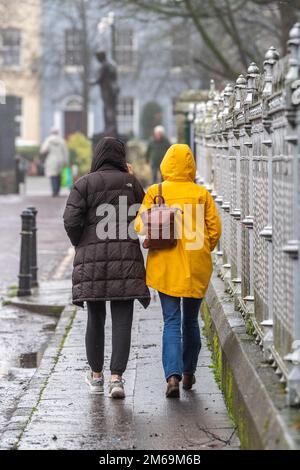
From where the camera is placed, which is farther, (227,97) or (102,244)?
(227,97)

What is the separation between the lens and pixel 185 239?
26.7ft

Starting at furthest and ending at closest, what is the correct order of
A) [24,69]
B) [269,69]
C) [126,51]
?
[126,51], [24,69], [269,69]

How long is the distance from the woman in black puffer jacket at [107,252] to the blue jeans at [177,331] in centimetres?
24

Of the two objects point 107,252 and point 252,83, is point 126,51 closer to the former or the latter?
point 107,252

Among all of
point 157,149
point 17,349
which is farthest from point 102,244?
point 157,149

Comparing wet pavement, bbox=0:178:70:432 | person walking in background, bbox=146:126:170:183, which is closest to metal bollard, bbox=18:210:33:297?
wet pavement, bbox=0:178:70:432

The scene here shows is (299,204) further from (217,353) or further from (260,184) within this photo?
(217,353)

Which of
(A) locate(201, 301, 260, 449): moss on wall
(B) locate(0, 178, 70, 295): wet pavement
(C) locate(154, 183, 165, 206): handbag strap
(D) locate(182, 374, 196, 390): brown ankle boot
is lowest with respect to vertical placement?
(B) locate(0, 178, 70, 295): wet pavement

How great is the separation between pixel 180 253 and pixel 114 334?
0.83 metres

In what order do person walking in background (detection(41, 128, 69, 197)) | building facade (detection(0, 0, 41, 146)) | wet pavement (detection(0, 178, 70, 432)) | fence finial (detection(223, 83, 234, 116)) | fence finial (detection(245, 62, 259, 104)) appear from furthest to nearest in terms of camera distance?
1. building facade (detection(0, 0, 41, 146))
2. person walking in background (detection(41, 128, 69, 197))
3. fence finial (detection(223, 83, 234, 116))
4. wet pavement (detection(0, 178, 70, 432))
5. fence finial (detection(245, 62, 259, 104))

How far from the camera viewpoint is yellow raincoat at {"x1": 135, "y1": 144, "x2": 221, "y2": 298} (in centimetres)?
811

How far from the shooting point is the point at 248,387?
6.59 m

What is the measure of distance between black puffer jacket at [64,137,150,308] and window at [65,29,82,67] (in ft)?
158

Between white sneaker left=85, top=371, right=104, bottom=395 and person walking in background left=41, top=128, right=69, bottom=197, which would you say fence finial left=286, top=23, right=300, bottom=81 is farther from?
person walking in background left=41, top=128, right=69, bottom=197
